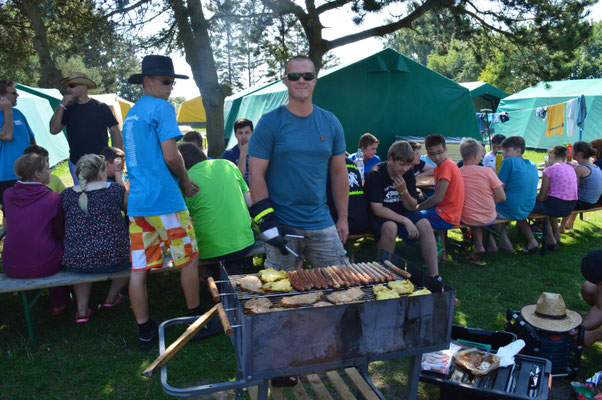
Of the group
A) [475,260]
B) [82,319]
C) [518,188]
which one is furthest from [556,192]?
[82,319]

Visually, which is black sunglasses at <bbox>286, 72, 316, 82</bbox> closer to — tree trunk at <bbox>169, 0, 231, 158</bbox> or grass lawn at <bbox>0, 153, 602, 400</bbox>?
grass lawn at <bbox>0, 153, 602, 400</bbox>

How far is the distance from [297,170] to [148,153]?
3.66 feet

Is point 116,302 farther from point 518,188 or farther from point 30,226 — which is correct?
point 518,188

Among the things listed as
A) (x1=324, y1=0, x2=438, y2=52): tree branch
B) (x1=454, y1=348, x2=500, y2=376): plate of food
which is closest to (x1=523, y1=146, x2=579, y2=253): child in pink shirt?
(x1=454, y1=348, x2=500, y2=376): plate of food

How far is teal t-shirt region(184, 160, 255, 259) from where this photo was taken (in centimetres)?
375

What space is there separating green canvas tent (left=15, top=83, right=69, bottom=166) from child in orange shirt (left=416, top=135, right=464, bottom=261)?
1091cm

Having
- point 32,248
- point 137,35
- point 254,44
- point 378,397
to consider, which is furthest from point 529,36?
point 32,248

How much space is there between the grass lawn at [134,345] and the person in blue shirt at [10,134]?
1.41m

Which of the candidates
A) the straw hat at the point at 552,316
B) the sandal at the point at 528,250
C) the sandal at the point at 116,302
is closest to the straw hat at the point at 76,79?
the sandal at the point at 116,302

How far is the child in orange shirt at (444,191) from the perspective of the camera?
489 cm

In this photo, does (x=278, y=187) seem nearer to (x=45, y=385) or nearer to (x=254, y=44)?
(x=45, y=385)

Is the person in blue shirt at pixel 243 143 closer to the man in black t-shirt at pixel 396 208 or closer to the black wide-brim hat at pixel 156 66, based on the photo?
the man in black t-shirt at pixel 396 208

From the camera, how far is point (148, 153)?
3016 millimetres

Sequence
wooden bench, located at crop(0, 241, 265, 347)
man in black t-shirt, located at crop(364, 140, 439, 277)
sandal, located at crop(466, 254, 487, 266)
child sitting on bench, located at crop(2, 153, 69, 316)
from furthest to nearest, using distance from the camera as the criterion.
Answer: sandal, located at crop(466, 254, 487, 266) < man in black t-shirt, located at crop(364, 140, 439, 277) < child sitting on bench, located at crop(2, 153, 69, 316) < wooden bench, located at crop(0, 241, 265, 347)
